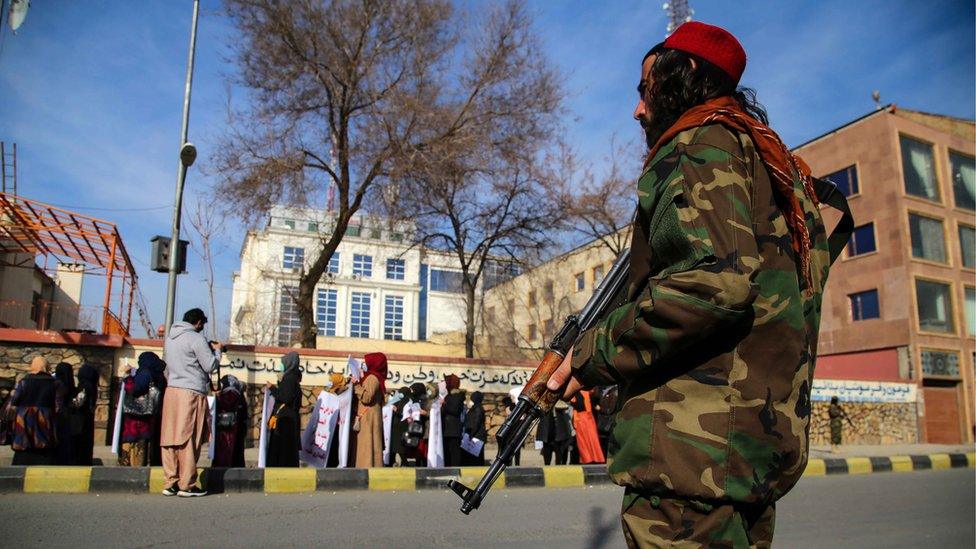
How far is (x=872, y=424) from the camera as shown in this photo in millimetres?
23047

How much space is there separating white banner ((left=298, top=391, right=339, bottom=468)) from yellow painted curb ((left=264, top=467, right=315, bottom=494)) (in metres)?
1.55

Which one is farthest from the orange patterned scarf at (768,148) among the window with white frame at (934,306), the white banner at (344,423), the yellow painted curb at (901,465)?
the window with white frame at (934,306)

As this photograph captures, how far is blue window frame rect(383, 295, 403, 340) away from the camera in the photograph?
64.9 meters

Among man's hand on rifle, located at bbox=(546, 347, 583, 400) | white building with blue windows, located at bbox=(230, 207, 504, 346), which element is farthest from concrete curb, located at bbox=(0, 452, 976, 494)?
white building with blue windows, located at bbox=(230, 207, 504, 346)

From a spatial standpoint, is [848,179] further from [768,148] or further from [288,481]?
[768,148]

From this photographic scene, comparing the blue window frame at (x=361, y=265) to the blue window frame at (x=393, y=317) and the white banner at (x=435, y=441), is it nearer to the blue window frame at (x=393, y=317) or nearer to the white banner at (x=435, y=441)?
the blue window frame at (x=393, y=317)

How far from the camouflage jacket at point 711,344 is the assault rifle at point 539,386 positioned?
253 millimetres

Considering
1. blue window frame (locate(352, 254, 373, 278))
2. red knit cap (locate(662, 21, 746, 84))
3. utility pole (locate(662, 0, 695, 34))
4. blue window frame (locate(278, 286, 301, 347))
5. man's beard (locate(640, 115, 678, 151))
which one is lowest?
man's beard (locate(640, 115, 678, 151))

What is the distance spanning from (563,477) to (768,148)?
745cm

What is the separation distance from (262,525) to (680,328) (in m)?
4.41

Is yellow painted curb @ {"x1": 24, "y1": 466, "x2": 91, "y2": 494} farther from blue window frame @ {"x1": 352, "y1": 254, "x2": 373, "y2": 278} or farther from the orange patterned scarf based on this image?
blue window frame @ {"x1": 352, "y1": 254, "x2": 373, "y2": 278}

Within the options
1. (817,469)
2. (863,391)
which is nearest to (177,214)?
(817,469)

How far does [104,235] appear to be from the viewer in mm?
19469

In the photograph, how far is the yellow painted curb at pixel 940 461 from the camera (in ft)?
42.0
